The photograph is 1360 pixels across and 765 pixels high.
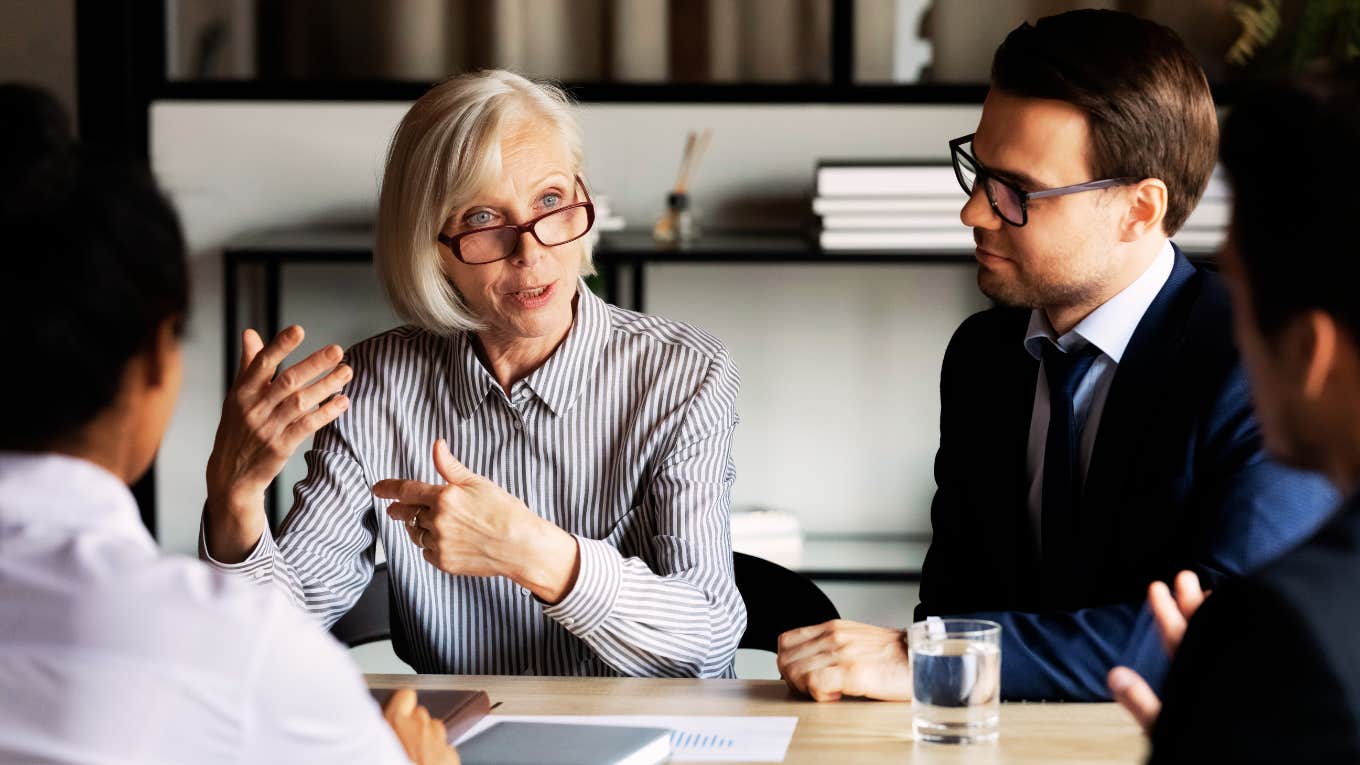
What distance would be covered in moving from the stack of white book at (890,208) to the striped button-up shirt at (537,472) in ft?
2.78

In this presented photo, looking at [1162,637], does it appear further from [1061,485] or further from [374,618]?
[374,618]

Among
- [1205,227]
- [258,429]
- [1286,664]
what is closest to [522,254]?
[258,429]

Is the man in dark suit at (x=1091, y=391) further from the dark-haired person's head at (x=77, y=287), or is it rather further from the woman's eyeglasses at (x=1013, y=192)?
the dark-haired person's head at (x=77, y=287)

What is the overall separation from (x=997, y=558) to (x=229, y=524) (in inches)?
35.9

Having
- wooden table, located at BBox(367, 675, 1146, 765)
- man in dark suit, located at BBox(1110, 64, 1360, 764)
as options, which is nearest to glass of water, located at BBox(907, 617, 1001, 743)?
wooden table, located at BBox(367, 675, 1146, 765)

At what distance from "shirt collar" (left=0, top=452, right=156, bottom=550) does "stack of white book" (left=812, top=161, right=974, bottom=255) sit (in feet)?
6.52

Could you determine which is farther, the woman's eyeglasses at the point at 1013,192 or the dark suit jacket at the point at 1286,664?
the woman's eyeglasses at the point at 1013,192

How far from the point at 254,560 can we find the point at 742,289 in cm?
160

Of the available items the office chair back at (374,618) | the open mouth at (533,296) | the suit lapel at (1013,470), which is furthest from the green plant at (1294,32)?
the office chair back at (374,618)

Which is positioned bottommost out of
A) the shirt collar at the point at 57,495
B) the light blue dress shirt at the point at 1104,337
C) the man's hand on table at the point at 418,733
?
the man's hand on table at the point at 418,733

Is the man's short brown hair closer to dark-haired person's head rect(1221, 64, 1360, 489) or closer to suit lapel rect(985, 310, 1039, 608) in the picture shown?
suit lapel rect(985, 310, 1039, 608)

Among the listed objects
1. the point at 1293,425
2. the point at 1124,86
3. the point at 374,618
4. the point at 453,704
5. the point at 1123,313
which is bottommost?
the point at 374,618

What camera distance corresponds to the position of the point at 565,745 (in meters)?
1.31

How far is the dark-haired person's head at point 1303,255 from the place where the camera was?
76 cm
